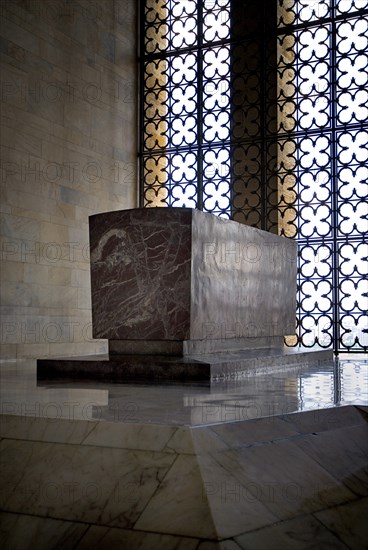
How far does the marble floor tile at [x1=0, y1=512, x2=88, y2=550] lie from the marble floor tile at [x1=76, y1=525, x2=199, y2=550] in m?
0.05

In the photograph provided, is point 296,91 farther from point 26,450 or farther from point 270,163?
point 26,450

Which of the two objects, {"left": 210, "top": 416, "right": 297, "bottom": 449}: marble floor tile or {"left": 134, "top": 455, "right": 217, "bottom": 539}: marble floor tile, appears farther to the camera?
{"left": 210, "top": 416, "right": 297, "bottom": 449}: marble floor tile

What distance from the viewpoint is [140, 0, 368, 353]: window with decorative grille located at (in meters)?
10.4

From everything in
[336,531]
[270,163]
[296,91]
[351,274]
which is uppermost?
[296,91]

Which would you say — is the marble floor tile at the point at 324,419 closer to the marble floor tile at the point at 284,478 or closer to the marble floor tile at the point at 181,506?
the marble floor tile at the point at 284,478

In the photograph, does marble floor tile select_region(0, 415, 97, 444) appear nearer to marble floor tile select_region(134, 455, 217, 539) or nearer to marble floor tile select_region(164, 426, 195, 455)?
marble floor tile select_region(164, 426, 195, 455)

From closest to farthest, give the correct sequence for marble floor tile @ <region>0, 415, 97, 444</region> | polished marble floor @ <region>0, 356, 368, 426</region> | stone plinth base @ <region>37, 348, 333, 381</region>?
marble floor tile @ <region>0, 415, 97, 444</region> → polished marble floor @ <region>0, 356, 368, 426</region> → stone plinth base @ <region>37, 348, 333, 381</region>

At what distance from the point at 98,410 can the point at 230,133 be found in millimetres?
8241

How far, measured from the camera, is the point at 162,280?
240 inches

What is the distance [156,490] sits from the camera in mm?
2842

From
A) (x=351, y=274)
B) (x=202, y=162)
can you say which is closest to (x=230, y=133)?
(x=202, y=162)

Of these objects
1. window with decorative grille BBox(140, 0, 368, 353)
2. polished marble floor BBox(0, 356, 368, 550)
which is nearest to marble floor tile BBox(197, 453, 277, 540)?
polished marble floor BBox(0, 356, 368, 550)

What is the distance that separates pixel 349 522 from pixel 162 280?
3.35m

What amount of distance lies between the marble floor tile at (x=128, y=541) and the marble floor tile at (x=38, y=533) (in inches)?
2.0
